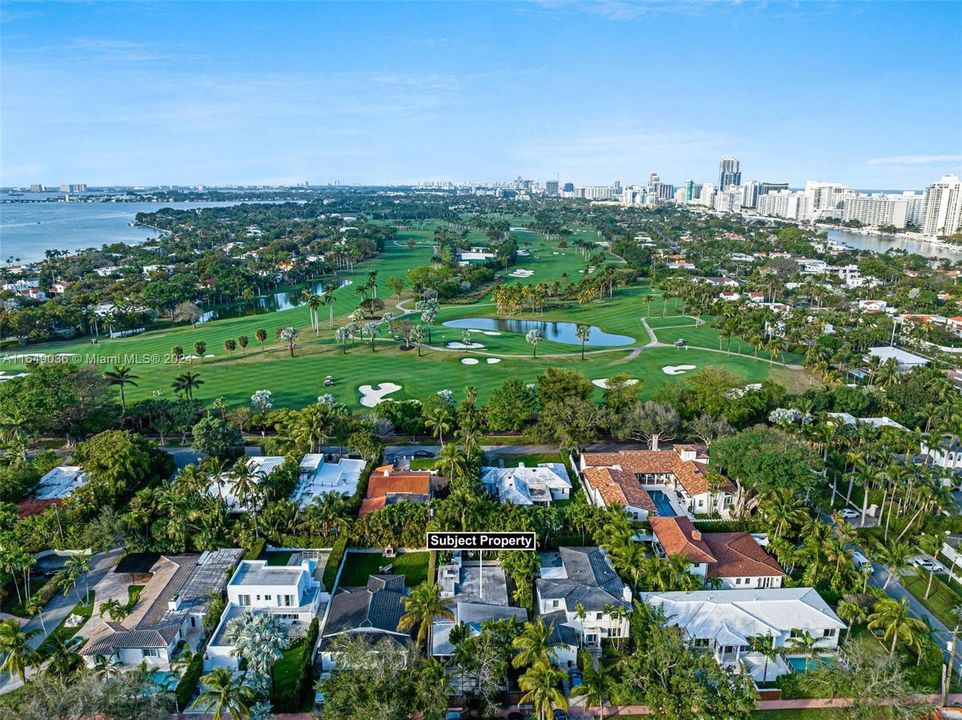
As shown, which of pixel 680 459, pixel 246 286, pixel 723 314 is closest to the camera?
pixel 680 459

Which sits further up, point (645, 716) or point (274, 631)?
point (274, 631)

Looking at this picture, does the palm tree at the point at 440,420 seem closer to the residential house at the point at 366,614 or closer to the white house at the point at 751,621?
the residential house at the point at 366,614

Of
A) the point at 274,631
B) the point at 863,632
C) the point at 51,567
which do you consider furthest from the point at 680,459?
the point at 51,567

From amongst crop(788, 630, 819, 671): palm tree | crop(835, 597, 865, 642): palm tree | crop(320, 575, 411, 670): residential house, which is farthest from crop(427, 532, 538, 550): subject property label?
crop(835, 597, 865, 642): palm tree

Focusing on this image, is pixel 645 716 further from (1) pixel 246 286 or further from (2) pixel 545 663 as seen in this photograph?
(1) pixel 246 286

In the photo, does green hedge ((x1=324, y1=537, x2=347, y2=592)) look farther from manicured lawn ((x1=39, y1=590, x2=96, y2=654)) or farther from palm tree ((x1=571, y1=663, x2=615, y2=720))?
palm tree ((x1=571, y1=663, x2=615, y2=720))

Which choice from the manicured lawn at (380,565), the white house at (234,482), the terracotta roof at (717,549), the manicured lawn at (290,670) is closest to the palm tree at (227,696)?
the manicured lawn at (290,670)
